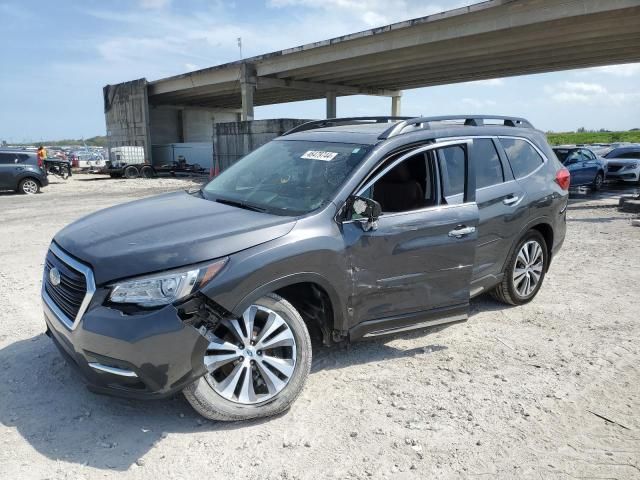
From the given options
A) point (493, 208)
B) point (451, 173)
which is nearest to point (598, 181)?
point (493, 208)

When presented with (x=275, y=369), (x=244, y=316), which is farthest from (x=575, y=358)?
(x=244, y=316)

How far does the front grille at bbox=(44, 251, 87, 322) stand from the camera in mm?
2998

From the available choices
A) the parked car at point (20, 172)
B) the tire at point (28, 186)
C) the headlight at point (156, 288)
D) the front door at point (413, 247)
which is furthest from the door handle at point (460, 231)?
the tire at point (28, 186)

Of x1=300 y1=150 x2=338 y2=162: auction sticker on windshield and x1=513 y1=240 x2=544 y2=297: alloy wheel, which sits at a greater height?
x1=300 y1=150 x2=338 y2=162: auction sticker on windshield

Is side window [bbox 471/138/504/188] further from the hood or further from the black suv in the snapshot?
the hood

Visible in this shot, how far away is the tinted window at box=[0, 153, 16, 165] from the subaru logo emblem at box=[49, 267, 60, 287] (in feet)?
57.3

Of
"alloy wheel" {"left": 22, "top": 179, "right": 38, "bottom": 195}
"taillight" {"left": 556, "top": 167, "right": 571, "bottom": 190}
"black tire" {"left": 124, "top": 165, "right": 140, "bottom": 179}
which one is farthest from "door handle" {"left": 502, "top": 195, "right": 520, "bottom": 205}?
"black tire" {"left": 124, "top": 165, "right": 140, "bottom": 179}

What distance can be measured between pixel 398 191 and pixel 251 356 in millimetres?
1738

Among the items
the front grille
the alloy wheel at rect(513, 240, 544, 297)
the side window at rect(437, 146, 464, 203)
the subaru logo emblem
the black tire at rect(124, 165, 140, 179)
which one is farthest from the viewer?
the black tire at rect(124, 165, 140, 179)

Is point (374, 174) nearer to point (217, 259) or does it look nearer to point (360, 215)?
point (360, 215)

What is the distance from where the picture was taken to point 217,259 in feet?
9.60

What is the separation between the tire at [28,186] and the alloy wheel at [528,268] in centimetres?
1822

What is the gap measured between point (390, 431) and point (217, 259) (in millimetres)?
1477

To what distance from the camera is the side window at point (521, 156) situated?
5.00 meters
